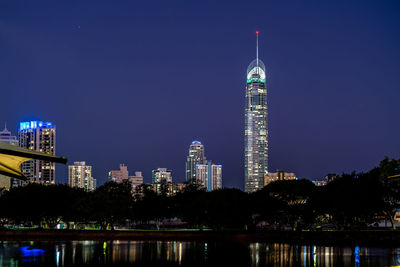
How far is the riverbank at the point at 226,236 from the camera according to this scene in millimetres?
60219

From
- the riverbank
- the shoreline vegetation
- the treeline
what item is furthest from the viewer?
the treeline

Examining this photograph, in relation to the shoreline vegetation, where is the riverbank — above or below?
below

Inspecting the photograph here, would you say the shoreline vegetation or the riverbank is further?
the shoreline vegetation

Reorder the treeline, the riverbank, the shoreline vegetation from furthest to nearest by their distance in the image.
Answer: the treeline
the shoreline vegetation
the riverbank

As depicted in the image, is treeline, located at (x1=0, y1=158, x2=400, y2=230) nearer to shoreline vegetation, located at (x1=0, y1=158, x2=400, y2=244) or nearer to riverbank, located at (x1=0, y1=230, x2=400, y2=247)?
shoreline vegetation, located at (x1=0, y1=158, x2=400, y2=244)

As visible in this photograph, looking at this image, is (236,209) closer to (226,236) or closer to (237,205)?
(237,205)

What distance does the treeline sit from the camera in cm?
7506

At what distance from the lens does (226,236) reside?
222 feet

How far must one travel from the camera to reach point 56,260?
37031 mm

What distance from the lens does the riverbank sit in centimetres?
6022

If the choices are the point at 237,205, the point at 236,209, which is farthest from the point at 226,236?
the point at 237,205

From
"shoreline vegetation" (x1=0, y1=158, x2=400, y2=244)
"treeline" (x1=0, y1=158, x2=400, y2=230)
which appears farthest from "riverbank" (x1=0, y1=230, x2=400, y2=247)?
"treeline" (x1=0, y1=158, x2=400, y2=230)

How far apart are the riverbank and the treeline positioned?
9.84 m

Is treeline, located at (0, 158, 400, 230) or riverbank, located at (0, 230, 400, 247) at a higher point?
treeline, located at (0, 158, 400, 230)
